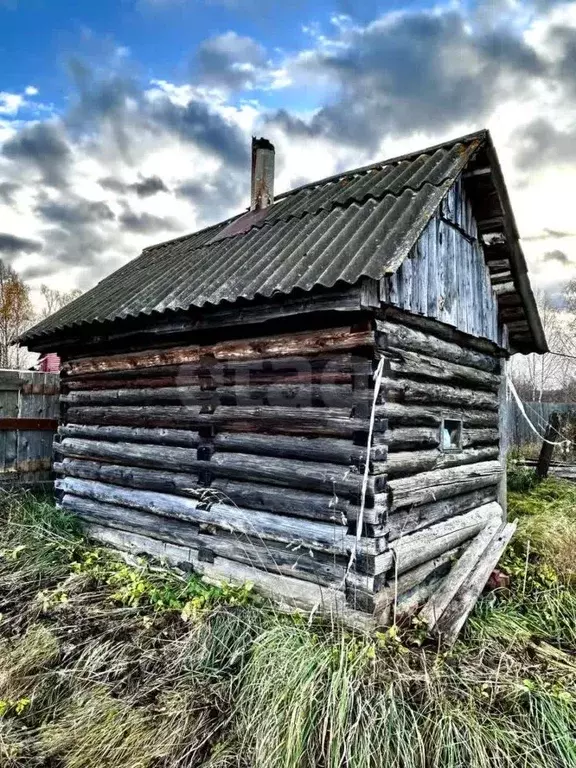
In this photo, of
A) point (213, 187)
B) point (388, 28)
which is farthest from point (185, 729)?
point (213, 187)

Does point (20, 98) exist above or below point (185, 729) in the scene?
above

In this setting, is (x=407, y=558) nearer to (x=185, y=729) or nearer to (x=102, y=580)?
(x=185, y=729)

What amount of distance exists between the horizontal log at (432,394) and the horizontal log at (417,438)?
29 cm

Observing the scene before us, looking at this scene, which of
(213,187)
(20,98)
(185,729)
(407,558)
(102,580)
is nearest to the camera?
(185,729)

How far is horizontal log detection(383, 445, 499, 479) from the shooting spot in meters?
4.50

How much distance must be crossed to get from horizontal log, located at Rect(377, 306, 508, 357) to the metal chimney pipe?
3908mm

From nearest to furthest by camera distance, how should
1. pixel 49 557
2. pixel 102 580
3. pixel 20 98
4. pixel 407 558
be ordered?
pixel 407 558 < pixel 102 580 < pixel 49 557 < pixel 20 98

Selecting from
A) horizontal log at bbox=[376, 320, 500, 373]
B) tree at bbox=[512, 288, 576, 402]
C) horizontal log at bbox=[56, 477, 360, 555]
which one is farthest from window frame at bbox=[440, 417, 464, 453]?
tree at bbox=[512, 288, 576, 402]

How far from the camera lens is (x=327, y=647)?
3.62m

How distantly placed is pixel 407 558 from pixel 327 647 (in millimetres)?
1269

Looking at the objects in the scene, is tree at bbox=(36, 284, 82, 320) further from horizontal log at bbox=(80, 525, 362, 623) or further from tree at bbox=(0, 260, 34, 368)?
horizontal log at bbox=(80, 525, 362, 623)

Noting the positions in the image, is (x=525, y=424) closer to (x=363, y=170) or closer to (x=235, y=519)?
(x=363, y=170)

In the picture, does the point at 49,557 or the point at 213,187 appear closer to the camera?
the point at 49,557

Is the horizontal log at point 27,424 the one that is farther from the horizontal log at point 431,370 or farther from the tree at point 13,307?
the tree at point 13,307
